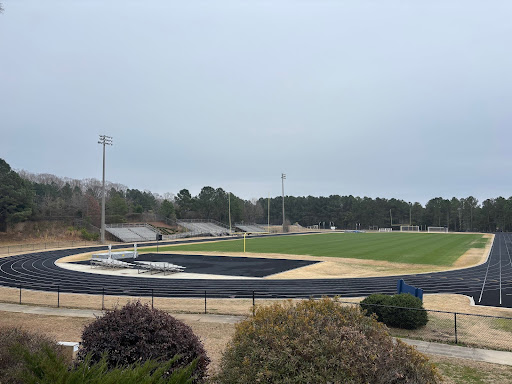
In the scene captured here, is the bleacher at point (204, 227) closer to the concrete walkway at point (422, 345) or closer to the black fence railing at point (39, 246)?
the black fence railing at point (39, 246)

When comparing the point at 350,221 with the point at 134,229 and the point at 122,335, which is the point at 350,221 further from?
the point at 122,335

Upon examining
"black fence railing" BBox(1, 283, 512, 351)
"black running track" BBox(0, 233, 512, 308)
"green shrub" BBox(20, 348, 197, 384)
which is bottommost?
"black running track" BBox(0, 233, 512, 308)

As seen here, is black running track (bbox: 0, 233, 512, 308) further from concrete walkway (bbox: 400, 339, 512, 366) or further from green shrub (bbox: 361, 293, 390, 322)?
concrete walkway (bbox: 400, 339, 512, 366)

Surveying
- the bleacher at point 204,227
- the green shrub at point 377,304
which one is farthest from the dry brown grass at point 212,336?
the bleacher at point 204,227

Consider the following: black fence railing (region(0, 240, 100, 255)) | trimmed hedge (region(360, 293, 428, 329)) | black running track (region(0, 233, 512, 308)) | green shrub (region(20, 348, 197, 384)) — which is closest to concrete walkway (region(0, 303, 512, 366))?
trimmed hedge (region(360, 293, 428, 329))

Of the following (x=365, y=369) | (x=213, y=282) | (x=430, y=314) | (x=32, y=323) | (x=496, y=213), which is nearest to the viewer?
(x=365, y=369)

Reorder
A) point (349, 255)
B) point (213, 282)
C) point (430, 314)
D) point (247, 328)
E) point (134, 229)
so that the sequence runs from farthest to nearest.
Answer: point (134, 229) → point (349, 255) → point (213, 282) → point (430, 314) → point (247, 328)

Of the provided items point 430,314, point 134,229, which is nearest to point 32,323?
point 430,314

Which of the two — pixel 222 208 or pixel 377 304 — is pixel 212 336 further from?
pixel 222 208

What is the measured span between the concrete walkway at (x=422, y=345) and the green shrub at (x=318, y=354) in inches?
199

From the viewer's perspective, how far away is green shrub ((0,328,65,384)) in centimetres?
706

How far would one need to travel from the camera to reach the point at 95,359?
8.29m

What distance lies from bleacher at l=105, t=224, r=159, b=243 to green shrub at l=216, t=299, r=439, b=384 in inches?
2859

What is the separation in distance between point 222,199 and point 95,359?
118 meters
